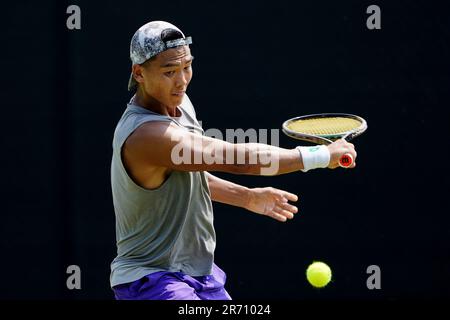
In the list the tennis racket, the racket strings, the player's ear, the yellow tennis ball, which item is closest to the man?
the player's ear

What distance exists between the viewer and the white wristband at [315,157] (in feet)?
13.1

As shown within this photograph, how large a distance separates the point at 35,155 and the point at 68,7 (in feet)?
3.08

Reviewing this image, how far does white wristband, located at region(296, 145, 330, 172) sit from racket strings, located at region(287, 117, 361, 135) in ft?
1.69

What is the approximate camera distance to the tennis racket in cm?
443

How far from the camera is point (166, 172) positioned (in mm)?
4086

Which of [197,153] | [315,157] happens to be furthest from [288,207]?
[197,153]

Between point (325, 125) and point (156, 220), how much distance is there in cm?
111

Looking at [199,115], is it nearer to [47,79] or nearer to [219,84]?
[219,84]

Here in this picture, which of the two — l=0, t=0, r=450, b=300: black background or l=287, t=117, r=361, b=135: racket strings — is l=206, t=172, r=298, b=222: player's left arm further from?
l=0, t=0, r=450, b=300: black background

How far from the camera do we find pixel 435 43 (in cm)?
580

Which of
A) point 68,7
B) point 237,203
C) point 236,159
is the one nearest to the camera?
point 236,159

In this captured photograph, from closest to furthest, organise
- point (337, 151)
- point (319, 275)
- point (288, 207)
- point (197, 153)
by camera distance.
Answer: point (197, 153) → point (337, 151) → point (288, 207) → point (319, 275)

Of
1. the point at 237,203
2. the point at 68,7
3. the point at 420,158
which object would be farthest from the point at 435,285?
the point at 68,7

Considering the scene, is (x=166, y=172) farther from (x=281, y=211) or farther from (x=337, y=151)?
(x=337, y=151)
